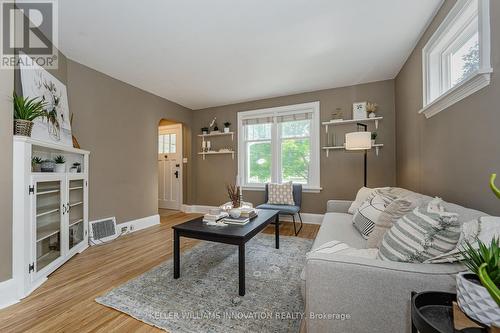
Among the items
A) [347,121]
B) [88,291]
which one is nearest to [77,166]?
[88,291]

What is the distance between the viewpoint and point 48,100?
2299 millimetres

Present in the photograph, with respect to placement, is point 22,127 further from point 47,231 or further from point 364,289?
point 364,289

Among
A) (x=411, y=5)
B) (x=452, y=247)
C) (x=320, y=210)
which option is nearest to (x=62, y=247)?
(x=452, y=247)

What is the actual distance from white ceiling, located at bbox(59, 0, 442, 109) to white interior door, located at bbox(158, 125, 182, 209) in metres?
1.85

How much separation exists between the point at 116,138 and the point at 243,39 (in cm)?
250

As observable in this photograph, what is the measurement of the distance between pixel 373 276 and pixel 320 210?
122 inches

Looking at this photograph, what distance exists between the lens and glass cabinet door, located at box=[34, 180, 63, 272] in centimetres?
196

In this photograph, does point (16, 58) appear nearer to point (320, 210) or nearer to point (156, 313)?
point (156, 313)

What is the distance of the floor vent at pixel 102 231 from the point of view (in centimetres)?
290

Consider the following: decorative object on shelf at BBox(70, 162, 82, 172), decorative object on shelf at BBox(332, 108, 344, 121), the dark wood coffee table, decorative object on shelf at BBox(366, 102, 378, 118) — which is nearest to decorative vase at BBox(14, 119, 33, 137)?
decorative object on shelf at BBox(70, 162, 82, 172)

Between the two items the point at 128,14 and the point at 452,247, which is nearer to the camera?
the point at 452,247

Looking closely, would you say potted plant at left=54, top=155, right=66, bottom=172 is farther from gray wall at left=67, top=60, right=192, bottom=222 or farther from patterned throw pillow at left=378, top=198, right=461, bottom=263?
patterned throw pillow at left=378, top=198, right=461, bottom=263

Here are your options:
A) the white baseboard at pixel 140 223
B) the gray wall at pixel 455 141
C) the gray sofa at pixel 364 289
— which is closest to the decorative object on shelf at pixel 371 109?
the gray wall at pixel 455 141

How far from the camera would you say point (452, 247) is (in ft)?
3.20
